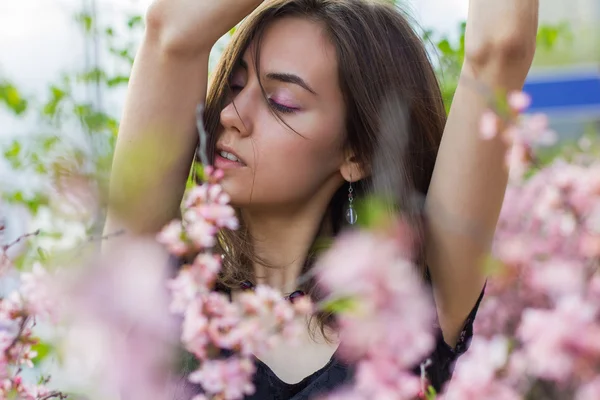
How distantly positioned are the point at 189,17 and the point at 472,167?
1.86 feet

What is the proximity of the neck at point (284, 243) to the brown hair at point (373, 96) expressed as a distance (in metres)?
0.03

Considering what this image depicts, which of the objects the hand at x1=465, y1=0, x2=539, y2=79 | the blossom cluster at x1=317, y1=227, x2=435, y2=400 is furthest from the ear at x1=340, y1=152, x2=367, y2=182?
the blossom cluster at x1=317, y1=227, x2=435, y2=400

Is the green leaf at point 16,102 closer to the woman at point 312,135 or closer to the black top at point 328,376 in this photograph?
the woman at point 312,135

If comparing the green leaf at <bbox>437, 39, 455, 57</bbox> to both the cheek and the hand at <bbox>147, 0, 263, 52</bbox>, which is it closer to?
the cheek

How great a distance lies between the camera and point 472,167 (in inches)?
45.2

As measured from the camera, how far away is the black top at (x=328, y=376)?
1297mm

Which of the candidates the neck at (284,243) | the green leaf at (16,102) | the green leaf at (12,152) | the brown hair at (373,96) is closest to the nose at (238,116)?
the brown hair at (373,96)

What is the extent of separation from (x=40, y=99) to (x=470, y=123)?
1.28 metres

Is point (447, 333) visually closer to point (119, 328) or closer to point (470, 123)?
point (470, 123)

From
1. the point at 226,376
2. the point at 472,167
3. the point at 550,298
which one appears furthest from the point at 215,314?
the point at 472,167

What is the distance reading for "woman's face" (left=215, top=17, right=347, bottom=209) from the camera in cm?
121

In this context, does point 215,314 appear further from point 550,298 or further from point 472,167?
point 472,167

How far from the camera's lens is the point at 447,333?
4.49 ft

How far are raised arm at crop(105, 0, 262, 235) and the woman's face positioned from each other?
78 millimetres
